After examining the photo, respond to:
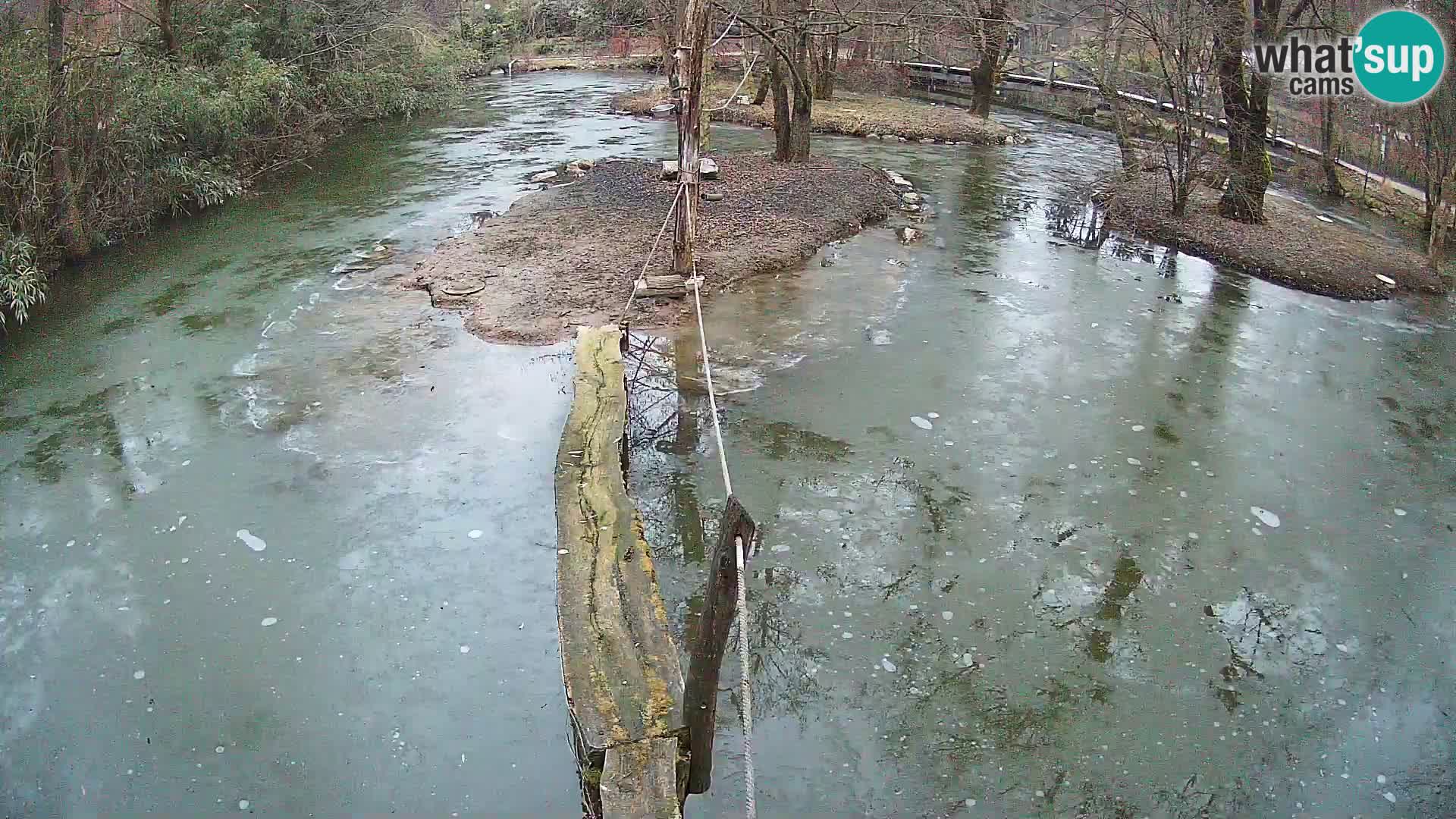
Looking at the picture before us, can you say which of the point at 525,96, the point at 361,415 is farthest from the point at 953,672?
the point at 525,96

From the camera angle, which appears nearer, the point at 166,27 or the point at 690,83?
the point at 690,83

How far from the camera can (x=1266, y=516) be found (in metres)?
5.86

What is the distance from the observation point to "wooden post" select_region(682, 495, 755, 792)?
308 centimetres

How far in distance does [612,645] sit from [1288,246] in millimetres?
10211

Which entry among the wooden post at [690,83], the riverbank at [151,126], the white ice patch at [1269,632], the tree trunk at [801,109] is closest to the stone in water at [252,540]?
the wooden post at [690,83]

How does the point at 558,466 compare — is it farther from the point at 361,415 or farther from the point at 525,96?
the point at 525,96

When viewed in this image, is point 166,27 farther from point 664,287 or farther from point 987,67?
point 987,67

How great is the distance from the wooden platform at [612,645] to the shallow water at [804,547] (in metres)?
0.60

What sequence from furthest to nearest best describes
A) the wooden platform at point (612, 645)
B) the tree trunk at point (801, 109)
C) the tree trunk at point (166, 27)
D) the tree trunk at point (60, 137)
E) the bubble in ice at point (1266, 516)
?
the tree trunk at point (166, 27) → the tree trunk at point (801, 109) → the tree trunk at point (60, 137) → the bubble in ice at point (1266, 516) → the wooden platform at point (612, 645)

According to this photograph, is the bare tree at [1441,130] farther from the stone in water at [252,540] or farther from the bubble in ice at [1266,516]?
the stone in water at [252,540]

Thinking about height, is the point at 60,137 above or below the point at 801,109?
below

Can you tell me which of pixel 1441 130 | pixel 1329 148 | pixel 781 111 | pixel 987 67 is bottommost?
pixel 1441 130

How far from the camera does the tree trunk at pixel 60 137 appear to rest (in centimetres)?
977

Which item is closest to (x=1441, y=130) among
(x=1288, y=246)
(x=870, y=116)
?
(x=1288, y=246)
